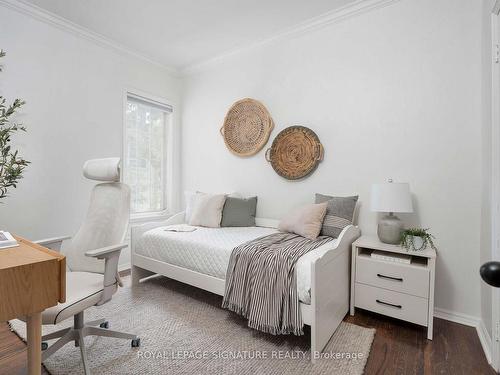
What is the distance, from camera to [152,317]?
211 cm

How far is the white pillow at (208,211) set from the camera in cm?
283

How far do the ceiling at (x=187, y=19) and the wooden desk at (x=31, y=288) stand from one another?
2.40m

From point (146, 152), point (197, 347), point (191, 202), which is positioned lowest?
point (197, 347)

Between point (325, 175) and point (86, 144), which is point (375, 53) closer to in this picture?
point (325, 175)

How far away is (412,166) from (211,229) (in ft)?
6.32

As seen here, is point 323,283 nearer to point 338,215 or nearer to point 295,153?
point 338,215

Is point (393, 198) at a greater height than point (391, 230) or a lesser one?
greater

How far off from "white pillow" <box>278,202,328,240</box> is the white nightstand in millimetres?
335

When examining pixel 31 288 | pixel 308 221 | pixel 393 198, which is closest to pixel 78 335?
pixel 31 288

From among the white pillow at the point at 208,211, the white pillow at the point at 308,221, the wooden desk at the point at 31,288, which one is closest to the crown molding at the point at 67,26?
the white pillow at the point at 208,211

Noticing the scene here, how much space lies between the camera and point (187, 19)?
104 inches

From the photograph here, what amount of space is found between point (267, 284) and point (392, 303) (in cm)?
94

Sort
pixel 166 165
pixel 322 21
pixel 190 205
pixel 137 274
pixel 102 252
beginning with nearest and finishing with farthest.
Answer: pixel 102 252 → pixel 322 21 → pixel 137 274 → pixel 190 205 → pixel 166 165

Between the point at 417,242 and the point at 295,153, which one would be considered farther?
the point at 295,153
